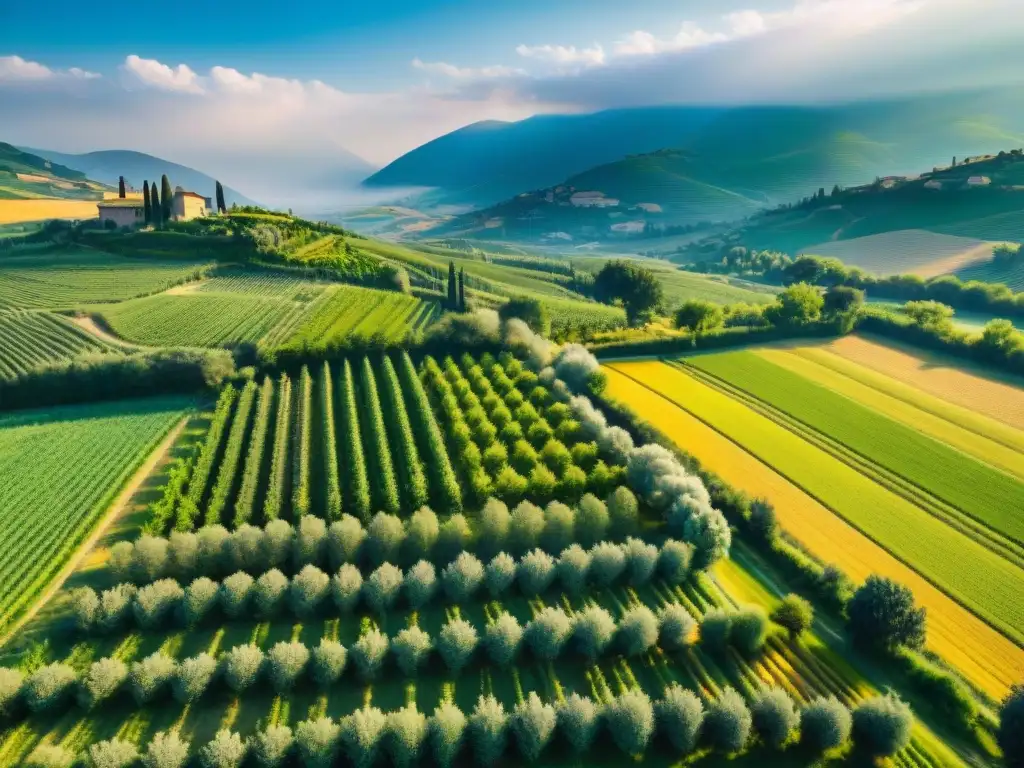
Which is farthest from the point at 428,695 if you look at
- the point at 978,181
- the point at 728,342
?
the point at 978,181

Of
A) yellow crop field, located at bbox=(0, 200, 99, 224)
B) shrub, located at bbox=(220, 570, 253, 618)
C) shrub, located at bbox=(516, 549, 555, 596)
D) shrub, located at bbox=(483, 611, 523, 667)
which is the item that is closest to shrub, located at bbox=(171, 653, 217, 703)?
shrub, located at bbox=(220, 570, 253, 618)

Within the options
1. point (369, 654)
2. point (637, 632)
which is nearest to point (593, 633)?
point (637, 632)

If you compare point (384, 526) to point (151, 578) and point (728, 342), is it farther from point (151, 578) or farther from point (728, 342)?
point (728, 342)

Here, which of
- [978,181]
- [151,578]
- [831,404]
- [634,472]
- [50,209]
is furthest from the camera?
[978,181]

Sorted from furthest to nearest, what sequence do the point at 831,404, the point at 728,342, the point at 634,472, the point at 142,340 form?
the point at 728,342
the point at 142,340
the point at 831,404
the point at 634,472

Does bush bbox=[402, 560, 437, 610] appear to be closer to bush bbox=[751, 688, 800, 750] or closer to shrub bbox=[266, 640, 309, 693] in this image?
shrub bbox=[266, 640, 309, 693]

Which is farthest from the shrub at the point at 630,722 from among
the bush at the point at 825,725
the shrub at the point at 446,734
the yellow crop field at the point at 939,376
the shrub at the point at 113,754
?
the yellow crop field at the point at 939,376

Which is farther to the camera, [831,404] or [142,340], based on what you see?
[142,340]
